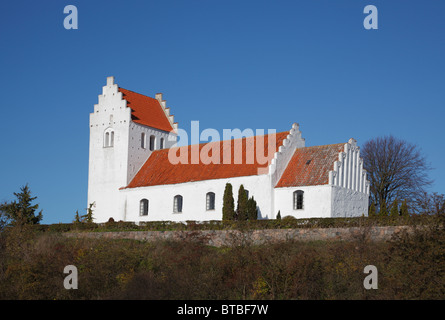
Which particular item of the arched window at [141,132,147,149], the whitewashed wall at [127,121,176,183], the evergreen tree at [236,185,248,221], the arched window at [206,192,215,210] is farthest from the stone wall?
the arched window at [141,132,147,149]

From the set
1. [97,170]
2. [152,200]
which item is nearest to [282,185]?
[152,200]

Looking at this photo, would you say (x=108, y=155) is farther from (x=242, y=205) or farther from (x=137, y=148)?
(x=242, y=205)

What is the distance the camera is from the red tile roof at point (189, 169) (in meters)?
37.7

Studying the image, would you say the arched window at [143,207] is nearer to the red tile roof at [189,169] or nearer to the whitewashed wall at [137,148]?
the red tile roof at [189,169]

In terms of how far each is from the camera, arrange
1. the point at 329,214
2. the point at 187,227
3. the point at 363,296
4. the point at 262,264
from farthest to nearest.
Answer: the point at 329,214, the point at 187,227, the point at 262,264, the point at 363,296

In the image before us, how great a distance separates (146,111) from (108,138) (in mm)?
3719

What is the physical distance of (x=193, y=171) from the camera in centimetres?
4038

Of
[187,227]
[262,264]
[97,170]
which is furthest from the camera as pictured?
[97,170]
